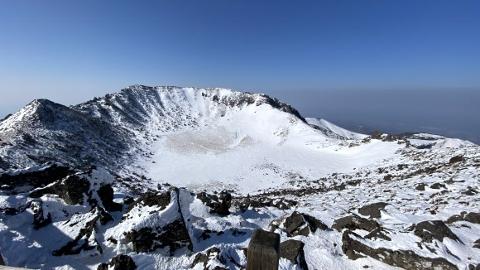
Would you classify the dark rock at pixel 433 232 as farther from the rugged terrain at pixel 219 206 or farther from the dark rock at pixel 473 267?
the dark rock at pixel 473 267

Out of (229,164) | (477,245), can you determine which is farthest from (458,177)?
(229,164)

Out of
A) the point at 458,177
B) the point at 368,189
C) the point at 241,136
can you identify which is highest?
the point at 458,177

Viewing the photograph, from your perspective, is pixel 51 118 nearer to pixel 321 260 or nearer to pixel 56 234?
pixel 56 234

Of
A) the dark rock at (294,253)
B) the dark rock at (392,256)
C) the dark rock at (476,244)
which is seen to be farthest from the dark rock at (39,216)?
the dark rock at (476,244)

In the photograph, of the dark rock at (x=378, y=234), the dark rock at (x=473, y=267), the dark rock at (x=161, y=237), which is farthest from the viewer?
the dark rock at (x=378, y=234)

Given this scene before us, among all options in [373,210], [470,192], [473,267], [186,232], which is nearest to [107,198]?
[186,232]

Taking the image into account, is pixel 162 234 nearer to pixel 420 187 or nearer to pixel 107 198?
pixel 107 198
